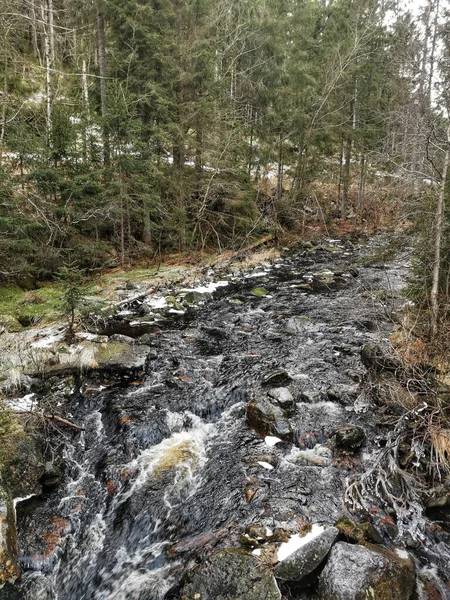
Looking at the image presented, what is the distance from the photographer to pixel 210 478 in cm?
548

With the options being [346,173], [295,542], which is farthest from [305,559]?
[346,173]

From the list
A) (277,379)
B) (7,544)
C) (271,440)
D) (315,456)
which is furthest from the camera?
(277,379)

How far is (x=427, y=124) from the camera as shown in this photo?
6258 millimetres

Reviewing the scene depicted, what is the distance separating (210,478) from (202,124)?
1555cm

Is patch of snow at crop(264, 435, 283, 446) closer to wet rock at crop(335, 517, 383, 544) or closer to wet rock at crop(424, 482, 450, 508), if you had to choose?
wet rock at crop(335, 517, 383, 544)

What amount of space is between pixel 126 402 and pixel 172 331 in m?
3.45

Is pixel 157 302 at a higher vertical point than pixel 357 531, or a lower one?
higher

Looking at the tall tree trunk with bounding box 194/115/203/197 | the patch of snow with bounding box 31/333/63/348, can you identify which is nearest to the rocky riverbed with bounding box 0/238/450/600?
the patch of snow with bounding box 31/333/63/348

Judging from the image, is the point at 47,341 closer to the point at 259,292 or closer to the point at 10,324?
the point at 10,324

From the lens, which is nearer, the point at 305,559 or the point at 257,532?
the point at 305,559

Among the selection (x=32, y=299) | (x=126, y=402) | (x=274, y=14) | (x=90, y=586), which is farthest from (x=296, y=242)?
(x=90, y=586)

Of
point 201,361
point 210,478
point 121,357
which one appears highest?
point 121,357

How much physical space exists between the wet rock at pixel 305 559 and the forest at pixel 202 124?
18.2 feet

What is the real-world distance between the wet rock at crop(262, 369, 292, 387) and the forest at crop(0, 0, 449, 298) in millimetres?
3990
